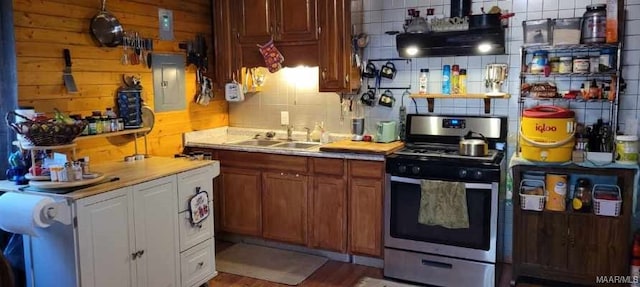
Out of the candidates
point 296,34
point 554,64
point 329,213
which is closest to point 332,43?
point 296,34

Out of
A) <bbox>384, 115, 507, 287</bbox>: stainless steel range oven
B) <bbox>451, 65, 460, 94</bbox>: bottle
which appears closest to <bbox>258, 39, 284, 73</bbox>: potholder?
<bbox>384, 115, 507, 287</bbox>: stainless steel range oven

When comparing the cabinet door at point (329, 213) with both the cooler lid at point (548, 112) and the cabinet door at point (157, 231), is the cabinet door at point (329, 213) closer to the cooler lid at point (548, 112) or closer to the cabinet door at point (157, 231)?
the cabinet door at point (157, 231)

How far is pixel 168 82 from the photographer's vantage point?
159 inches

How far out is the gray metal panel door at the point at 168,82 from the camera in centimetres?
392

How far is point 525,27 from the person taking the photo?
348cm

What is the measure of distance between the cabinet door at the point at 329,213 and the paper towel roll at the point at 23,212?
1880 millimetres

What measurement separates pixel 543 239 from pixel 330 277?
1.42 m

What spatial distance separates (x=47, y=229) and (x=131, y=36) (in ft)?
5.17

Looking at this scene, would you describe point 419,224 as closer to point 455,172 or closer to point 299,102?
point 455,172

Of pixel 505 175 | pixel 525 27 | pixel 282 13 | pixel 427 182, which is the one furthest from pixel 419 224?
pixel 282 13

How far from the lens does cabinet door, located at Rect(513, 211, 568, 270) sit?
3344mm

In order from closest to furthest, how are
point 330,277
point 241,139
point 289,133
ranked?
point 330,277 < point 289,133 < point 241,139

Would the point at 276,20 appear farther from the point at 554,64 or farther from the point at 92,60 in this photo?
the point at 554,64

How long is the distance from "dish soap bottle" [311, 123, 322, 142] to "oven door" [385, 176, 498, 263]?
976 millimetres
